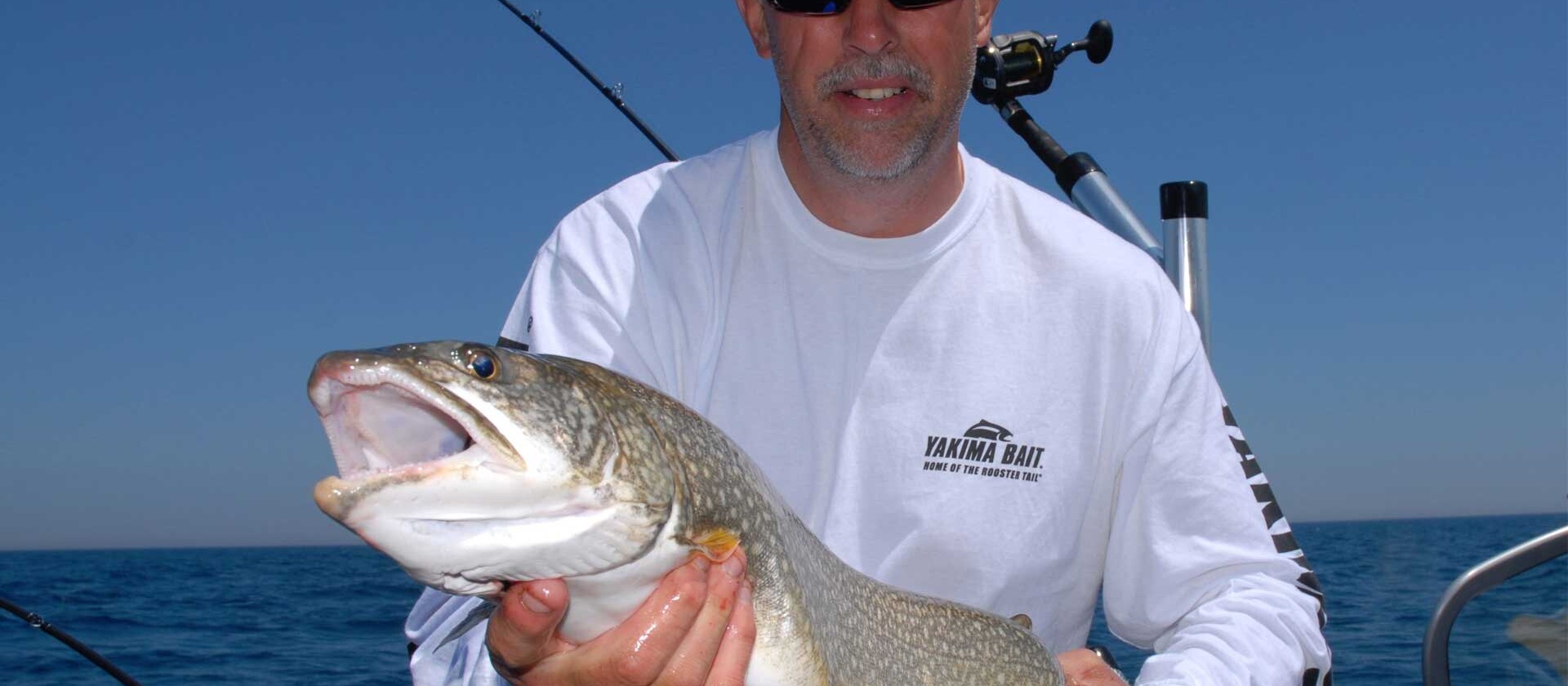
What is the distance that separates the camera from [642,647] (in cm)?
192

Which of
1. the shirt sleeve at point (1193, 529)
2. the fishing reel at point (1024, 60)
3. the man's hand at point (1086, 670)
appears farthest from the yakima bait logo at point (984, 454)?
the fishing reel at point (1024, 60)

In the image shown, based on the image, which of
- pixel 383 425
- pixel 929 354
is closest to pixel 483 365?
pixel 383 425

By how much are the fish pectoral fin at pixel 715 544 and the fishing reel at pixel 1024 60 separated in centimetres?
249

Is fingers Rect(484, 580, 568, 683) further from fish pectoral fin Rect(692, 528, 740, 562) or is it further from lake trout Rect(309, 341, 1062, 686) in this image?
fish pectoral fin Rect(692, 528, 740, 562)

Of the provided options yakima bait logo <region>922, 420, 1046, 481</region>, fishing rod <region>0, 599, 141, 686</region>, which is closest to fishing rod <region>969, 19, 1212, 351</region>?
yakima bait logo <region>922, 420, 1046, 481</region>

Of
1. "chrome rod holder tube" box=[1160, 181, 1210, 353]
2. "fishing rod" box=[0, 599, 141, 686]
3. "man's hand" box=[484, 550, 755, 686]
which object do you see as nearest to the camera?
"man's hand" box=[484, 550, 755, 686]

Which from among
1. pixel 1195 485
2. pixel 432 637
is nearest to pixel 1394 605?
pixel 1195 485

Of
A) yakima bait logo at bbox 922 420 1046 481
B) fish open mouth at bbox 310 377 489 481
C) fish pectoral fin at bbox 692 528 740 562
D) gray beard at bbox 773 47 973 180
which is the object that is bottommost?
yakima bait logo at bbox 922 420 1046 481

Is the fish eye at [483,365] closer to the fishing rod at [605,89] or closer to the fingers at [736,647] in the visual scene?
the fingers at [736,647]

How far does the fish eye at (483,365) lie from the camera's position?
5.69 feet

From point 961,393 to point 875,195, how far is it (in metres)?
0.56

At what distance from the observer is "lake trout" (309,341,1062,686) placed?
1.65 meters

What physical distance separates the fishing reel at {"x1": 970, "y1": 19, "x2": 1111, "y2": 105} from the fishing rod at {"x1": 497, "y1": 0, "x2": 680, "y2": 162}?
4.72ft

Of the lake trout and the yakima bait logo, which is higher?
the lake trout
